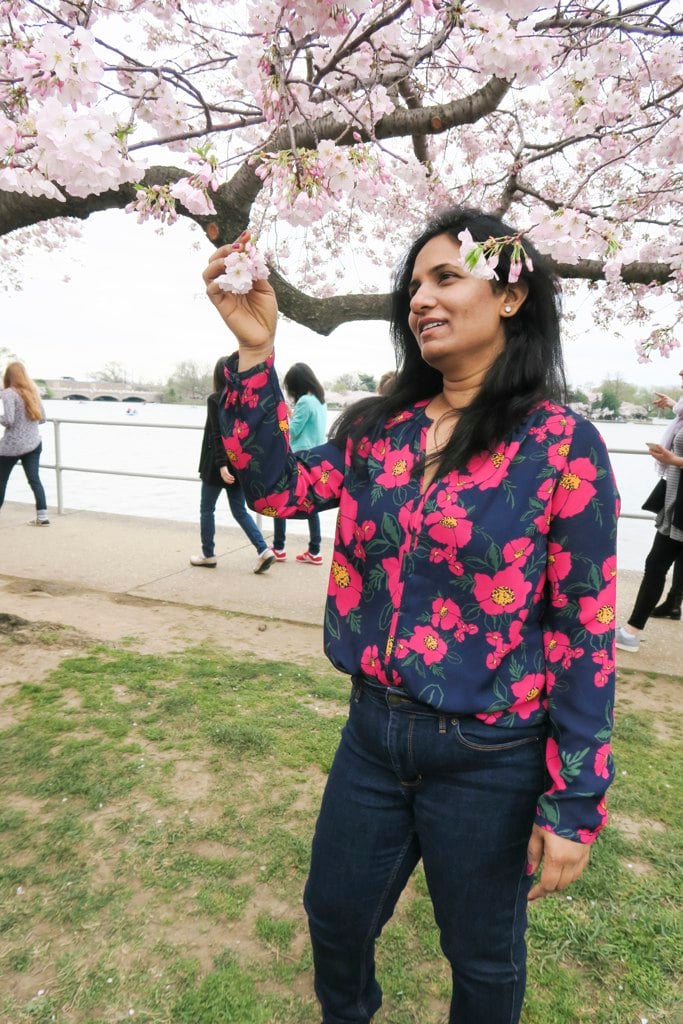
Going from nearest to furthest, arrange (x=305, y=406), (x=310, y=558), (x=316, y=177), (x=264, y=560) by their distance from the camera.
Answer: (x=316, y=177), (x=305, y=406), (x=264, y=560), (x=310, y=558)

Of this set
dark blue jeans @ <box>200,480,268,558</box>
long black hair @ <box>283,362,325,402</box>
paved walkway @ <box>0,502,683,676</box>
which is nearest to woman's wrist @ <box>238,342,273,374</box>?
paved walkway @ <box>0,502,683,676</box>

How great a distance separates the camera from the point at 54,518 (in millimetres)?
7148

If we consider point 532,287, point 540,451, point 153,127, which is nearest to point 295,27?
point 153,127

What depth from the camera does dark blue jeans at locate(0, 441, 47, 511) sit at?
6.11m

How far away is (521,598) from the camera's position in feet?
3.53

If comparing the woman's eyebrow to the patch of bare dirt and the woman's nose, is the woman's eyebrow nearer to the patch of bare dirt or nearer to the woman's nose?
the woman's nose

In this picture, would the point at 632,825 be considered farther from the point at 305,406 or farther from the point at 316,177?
the point at 305,406

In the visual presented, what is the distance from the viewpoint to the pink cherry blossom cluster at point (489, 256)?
3.67 feet

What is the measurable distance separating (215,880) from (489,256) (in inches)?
76.0

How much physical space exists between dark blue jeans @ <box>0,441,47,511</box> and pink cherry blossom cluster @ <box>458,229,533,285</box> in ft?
19.9

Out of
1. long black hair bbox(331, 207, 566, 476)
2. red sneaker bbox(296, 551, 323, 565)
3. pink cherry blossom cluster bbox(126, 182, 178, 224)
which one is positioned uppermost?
pink cherry blossom cluster bbox(126, 182, 178, 224)

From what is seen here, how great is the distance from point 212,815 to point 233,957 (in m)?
0.59

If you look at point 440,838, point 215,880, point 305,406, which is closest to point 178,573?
point 305,406

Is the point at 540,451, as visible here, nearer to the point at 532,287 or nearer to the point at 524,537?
the point at 524,537
